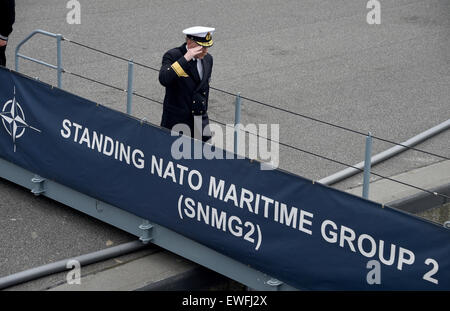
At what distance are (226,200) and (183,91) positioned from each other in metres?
1.72

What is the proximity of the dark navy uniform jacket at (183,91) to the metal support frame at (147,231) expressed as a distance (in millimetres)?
1152

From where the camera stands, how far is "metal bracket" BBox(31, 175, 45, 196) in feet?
31.9

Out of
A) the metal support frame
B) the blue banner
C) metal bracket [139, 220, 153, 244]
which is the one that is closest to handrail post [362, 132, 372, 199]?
the blue banner

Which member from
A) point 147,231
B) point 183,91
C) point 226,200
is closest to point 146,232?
point 147,231

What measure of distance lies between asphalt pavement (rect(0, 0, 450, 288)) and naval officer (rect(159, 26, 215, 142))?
146 cm

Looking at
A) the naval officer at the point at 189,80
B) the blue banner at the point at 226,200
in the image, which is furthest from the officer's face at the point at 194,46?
the blue banner at the point at 226,200

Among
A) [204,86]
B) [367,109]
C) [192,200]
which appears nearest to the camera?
[192,200]

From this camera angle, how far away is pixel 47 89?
30.5ft

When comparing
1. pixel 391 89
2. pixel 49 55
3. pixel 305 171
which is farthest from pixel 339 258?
pixel 49 55

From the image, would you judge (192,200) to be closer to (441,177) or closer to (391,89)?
(441,177)

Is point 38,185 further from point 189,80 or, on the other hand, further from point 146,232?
point 189,80

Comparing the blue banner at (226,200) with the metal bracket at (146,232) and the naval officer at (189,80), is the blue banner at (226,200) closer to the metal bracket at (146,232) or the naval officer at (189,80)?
the metal bracket at (146,232)

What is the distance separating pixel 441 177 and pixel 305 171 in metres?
1.78

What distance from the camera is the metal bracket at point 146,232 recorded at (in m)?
8.76
